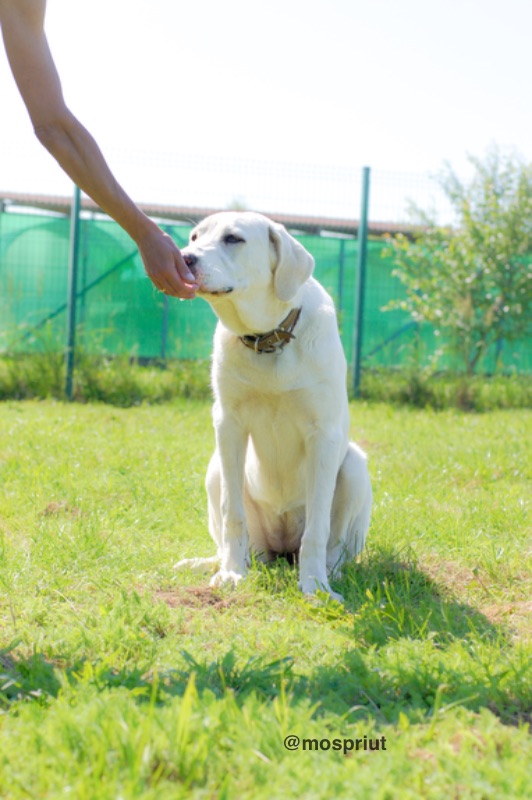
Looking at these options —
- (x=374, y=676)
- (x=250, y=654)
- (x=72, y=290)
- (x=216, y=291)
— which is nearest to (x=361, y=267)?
(x=72, y=290)

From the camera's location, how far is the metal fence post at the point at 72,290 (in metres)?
9.42

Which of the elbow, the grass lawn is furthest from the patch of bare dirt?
the elbow

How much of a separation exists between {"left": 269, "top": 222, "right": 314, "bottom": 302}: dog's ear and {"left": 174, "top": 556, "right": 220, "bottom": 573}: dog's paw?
1168mm

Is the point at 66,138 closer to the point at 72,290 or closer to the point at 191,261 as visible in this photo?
the point at 191,261

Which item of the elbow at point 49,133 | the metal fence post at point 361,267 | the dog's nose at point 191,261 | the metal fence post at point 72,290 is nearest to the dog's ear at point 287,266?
the dog's nose at point 191,261

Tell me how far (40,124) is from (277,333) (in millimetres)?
1179

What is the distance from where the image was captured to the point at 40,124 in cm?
274

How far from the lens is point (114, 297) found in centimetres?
1041

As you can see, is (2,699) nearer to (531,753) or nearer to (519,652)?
(531,753)

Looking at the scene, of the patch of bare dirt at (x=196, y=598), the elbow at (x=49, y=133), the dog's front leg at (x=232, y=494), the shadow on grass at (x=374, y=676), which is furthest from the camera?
the dog's front leg at (x=232, y=494)

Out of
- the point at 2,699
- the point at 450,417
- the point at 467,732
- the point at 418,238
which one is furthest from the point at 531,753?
the point at 418,238

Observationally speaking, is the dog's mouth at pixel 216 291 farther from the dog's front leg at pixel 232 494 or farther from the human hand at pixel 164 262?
the dog's front leg at pixel 232 494

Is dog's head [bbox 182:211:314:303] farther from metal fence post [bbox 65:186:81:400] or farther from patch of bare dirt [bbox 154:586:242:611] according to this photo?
metal fence post [bbox 65:186:81:400]

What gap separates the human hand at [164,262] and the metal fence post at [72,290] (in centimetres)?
663
